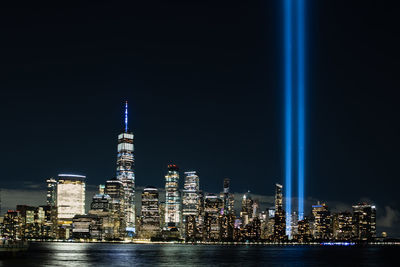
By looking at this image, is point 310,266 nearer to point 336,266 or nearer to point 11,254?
point 336,266

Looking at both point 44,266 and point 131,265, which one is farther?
point 131,265

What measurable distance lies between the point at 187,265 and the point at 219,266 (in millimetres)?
6897

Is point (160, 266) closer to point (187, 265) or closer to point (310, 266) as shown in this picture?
point (187, 265)

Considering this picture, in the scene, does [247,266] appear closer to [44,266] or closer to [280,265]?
[280,265]

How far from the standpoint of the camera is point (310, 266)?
444 ft

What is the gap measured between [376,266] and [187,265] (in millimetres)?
46258

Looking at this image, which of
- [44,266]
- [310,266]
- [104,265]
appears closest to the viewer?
[44,266]

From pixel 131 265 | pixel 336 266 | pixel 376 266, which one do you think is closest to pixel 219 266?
pixel 131 265

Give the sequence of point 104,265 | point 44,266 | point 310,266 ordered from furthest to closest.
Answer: point 310,266
point 104,265
point 44,266

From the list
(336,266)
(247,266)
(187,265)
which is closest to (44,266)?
(187,265)

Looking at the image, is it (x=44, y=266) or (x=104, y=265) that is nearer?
(x=44, y=266)

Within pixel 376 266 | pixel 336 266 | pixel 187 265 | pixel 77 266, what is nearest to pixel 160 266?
pixel 187 265

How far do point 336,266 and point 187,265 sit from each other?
1323 inches

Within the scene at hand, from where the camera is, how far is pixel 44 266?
115 metres
